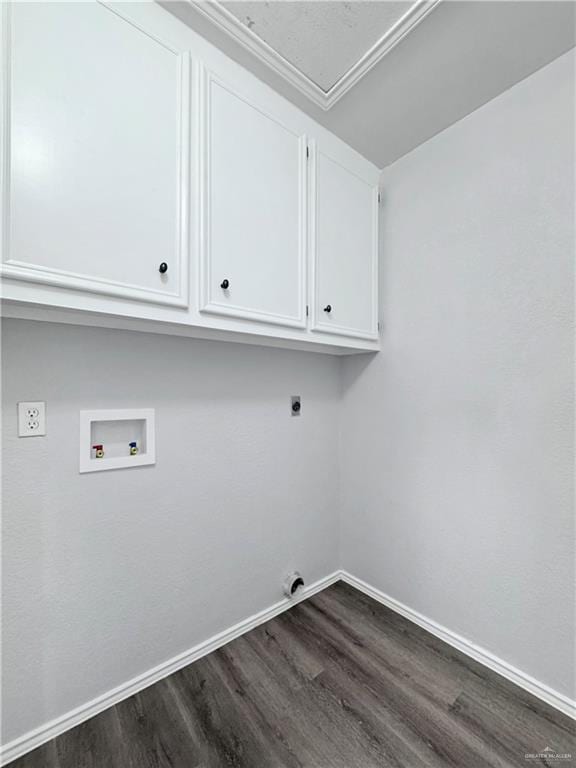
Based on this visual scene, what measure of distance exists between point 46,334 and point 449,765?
6.60 feet

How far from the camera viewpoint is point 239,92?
128 centimetres

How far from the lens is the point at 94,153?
3.15ft

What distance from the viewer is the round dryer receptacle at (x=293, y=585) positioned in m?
1.82

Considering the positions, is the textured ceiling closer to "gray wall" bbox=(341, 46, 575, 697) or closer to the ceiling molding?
the ceiling molding

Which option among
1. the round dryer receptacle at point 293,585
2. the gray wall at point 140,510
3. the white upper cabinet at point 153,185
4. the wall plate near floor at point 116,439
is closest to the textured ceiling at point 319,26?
the white upper cabinet at point 153,185

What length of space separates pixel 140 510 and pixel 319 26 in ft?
6.44

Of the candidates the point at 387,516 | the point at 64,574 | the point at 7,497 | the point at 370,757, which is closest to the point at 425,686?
the point at 370,757

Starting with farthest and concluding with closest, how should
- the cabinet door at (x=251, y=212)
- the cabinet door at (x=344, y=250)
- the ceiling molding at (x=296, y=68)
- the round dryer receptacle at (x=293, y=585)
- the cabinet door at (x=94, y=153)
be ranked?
1. the round dryer receptacle at (x=293, y=585)
2. the cabinet door at (x=344, y=250)
3. the cabinet door at (x=251, y=212)
4. the ceiling molding at (x=296, y=68)
5. the cabinet door at (x=94, y=153)

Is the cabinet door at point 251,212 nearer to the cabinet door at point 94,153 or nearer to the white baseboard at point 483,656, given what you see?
the cabinet door at point 94,153

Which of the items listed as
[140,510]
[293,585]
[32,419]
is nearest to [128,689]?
[140,510]

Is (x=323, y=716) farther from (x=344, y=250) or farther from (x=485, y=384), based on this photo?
(x=344, y=250)

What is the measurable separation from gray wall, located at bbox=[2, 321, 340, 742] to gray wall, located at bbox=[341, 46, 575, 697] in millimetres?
591

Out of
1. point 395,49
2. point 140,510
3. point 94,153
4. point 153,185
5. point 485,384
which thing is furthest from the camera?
point 485,384

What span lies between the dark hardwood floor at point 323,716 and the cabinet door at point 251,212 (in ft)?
5.08
